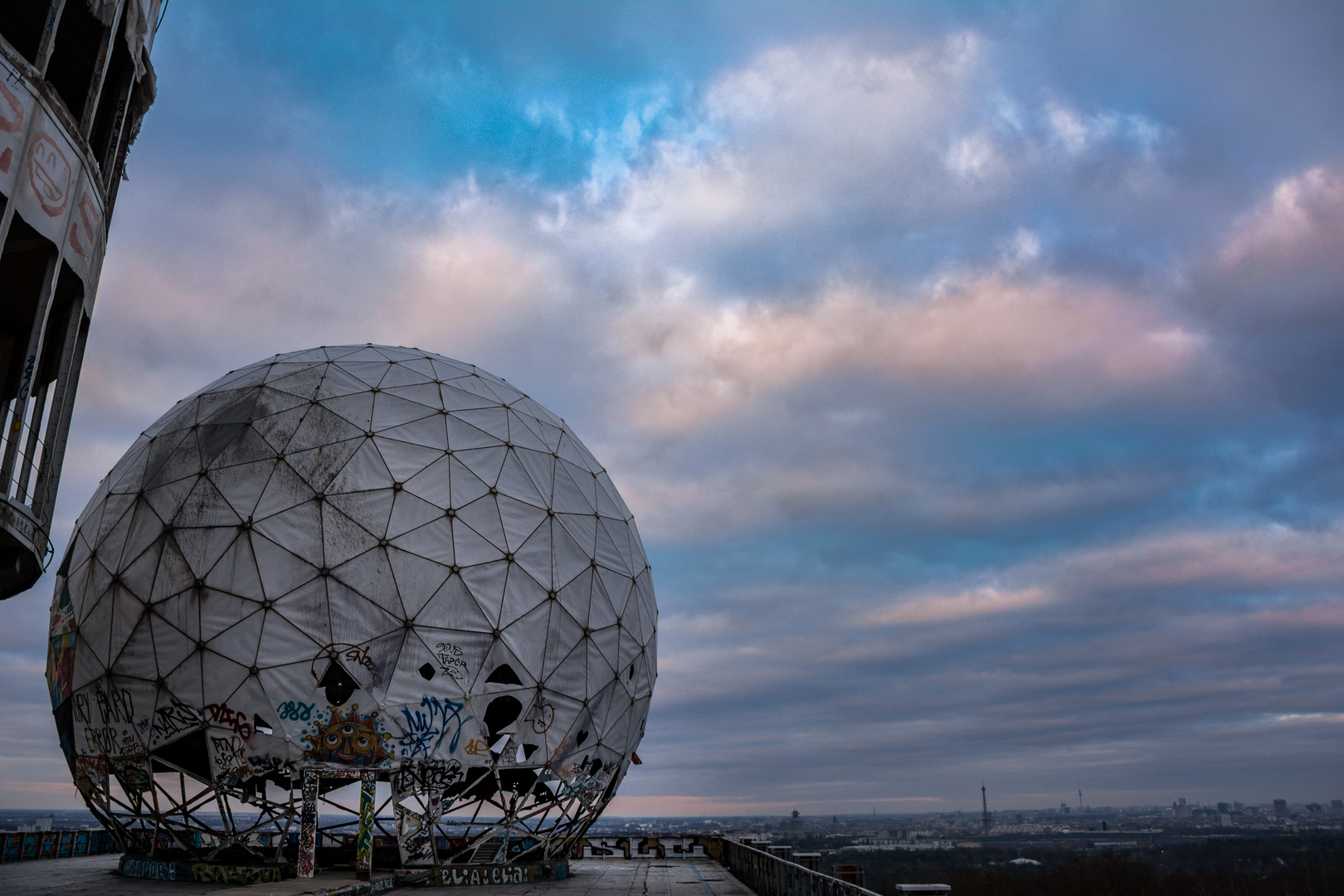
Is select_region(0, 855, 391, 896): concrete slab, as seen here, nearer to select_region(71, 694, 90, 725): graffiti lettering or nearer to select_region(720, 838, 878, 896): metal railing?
select_region(71, 694, 90, 725): graffiti lettering

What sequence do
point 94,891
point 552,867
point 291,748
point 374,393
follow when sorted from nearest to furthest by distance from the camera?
point 94,891 → point 291,748 → point 552,867 → point 374,393

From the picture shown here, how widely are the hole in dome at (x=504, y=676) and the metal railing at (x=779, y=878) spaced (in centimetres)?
610

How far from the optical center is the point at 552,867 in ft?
60.8

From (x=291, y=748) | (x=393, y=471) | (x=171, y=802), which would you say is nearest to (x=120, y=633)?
(x=171, y=802)

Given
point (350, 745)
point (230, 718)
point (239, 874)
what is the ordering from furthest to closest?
point (230, 718)
point (350, 745)
point (239, 874)

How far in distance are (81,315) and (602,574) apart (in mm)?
11547

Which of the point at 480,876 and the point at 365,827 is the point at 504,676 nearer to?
the point at 365,827

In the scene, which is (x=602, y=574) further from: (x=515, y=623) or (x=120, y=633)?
(x=120, y=633)

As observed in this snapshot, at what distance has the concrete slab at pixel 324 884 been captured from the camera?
1441 cm

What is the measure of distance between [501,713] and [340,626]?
3.63 metres

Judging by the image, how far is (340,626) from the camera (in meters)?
16.5

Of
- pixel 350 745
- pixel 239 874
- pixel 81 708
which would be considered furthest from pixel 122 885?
pixel 350 745

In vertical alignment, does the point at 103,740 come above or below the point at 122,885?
above

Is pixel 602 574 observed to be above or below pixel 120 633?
above
